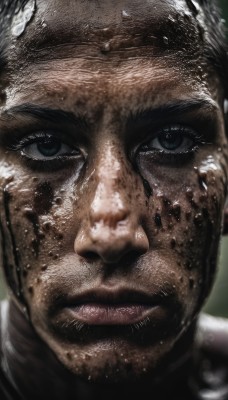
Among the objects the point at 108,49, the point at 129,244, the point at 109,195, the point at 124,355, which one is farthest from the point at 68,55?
the point at 124,355

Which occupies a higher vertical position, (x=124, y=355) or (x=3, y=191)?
(x=3, y=191)

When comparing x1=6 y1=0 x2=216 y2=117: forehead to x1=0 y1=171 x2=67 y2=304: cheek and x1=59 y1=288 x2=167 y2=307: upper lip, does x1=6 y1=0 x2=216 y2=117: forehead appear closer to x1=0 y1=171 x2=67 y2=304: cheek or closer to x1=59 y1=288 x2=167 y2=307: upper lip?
x1=0 y1=171 x2=67 y2=304: cheek

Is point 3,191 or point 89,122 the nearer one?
point 89,122

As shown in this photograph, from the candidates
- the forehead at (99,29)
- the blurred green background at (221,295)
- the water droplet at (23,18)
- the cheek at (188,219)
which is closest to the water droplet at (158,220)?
the cheek at (188,219)

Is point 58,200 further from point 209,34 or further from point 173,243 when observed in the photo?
point 209,34

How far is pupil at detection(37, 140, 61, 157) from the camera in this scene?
172 cm

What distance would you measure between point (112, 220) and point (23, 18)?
57 centimetres

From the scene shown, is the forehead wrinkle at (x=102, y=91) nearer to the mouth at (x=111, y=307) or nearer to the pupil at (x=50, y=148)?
the pupil at (x=50, y=148)

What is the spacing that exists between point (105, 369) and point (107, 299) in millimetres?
168

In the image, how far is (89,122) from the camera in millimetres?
1654

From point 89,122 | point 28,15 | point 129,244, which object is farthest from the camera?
point 28,15

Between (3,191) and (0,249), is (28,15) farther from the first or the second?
(0,249)

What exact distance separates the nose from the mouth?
8cm

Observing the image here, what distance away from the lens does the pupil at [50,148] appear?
1.72 m
